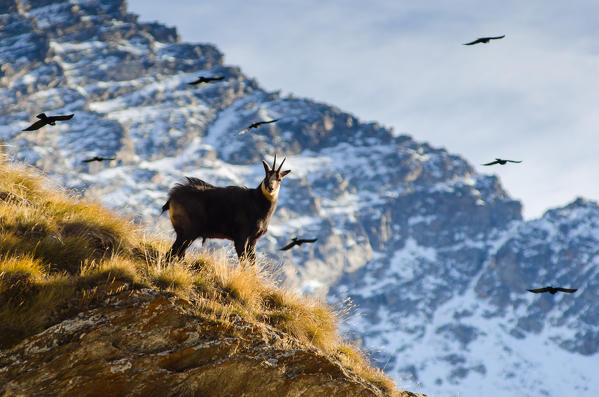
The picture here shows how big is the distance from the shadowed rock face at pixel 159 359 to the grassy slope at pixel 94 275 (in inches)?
12.4

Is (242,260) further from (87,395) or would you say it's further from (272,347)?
(87,395)

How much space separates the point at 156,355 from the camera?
24.1 feet

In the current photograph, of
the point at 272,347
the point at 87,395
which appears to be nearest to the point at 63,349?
the point at 87,395

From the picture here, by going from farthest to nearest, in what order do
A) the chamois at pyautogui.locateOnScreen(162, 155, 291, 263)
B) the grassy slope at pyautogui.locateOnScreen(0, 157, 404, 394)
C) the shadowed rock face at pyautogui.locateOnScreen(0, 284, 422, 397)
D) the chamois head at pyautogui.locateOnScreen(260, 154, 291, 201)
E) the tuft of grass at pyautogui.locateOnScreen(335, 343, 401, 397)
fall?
the chamois head at pyautogui.locateOnScreen(260, 154, 291, 201), the chamois at pyautogui.locateOnScreen(162, 155, 291, 263), the tuft of grass at pyautogui.locateOnScreen(335, 343, 401, 397), the grassy slope at pyautogui.locateOnScreen(0, 157, 404, 394), the shadowed rock face at pyautogui.locateOnScreen(0, 284, 422, 397)

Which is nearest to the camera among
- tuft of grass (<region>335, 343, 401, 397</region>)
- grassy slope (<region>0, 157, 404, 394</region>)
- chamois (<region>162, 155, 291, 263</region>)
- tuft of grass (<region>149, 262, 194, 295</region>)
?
grassy slope (<region>0, 157, 404, 394</region>)

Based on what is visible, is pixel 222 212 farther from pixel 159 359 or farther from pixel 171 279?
pixel 159 359

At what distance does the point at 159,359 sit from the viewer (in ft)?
24.0

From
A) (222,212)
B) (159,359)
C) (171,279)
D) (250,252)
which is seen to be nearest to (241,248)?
(250,252)

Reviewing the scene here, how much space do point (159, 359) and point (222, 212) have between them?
4.41 m

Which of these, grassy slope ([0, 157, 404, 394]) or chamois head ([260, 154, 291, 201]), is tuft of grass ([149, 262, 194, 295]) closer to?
grassy slope ([0, 157, 404, 394])

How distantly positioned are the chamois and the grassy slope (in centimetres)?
44

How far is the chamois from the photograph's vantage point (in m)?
11.1

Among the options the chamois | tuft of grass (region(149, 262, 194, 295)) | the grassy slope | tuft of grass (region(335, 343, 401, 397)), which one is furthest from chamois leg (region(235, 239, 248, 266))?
tuft of grass (region(335, 343, 401, 397))

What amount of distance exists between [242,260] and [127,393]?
4208 mm
